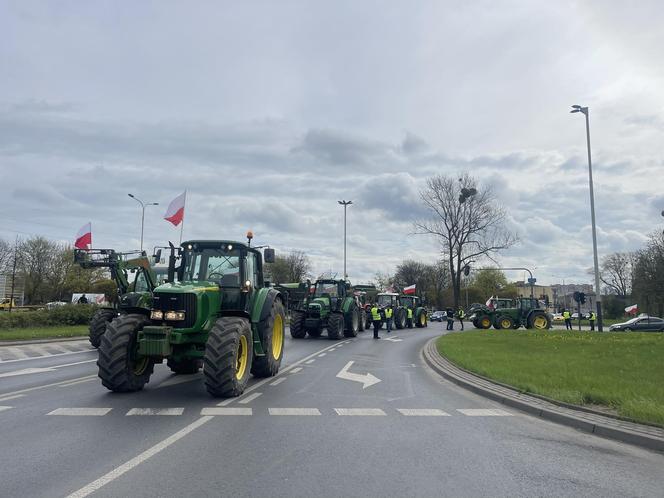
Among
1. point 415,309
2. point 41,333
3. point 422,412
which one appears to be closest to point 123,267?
point 41,333

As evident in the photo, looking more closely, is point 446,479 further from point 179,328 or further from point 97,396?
point 97,396

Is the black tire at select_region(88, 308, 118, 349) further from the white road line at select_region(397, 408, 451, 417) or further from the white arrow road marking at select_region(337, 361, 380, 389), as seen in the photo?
the white road line at select_region(397, 408, 451, 417)

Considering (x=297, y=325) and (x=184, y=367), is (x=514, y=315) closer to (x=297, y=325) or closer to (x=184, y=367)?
(x=297, y=325)

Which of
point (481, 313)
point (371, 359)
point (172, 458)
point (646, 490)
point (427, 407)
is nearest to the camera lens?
point (646, 490)

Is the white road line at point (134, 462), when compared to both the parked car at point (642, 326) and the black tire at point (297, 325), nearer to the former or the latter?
the black tire at point (297, 325)

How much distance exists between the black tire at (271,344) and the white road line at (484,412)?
4.37 m

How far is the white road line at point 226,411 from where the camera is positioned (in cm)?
800

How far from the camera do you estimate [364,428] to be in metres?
7.27

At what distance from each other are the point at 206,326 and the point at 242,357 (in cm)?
88

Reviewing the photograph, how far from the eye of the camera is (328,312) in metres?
25.2

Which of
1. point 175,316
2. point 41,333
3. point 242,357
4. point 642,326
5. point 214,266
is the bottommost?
point 642,326

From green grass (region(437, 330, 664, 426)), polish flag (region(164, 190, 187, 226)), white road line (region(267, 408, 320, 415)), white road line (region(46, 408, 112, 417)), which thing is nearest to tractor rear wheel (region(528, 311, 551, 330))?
green grass (region(437, 330, 664, 426))

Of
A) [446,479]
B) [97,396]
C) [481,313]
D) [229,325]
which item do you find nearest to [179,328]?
[229,325]

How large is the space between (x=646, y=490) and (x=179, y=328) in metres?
7.21
